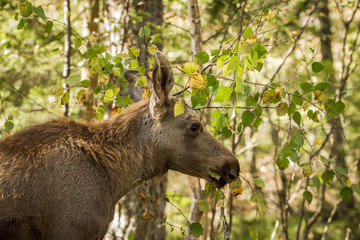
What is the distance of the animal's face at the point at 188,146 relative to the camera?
5062 millimetres

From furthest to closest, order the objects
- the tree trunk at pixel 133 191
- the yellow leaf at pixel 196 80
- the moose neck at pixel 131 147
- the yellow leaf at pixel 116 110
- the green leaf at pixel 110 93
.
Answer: the tree trunk at pixel 133 191, the yellow leaf at pixel 116 110, the moose neck at pixel 131 147, the green leaf at pixel 110 93, the yellow leaf at pixel 196 80

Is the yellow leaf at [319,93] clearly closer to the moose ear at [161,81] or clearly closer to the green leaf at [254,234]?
the moose ear at [161,81]

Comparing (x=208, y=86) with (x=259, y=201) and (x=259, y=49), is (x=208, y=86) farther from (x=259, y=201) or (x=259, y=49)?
(x=259, y=201)

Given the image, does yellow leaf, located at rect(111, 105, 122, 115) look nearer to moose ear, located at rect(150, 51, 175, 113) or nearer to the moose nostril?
moose ear, located at rect(150, 51, 175, 113)

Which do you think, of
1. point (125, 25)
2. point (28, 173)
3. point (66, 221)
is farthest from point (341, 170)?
point (125, 25)

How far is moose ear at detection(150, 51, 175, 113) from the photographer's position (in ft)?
15.0

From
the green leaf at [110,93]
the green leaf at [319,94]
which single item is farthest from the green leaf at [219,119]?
the green leaf at [110,93]

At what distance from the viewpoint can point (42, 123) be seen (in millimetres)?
5285

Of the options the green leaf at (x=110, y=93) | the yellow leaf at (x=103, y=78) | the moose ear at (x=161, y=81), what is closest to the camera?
the moose ear at (x=161, y=81)

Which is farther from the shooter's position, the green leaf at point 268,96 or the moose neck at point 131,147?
the moose neck at point 131,147

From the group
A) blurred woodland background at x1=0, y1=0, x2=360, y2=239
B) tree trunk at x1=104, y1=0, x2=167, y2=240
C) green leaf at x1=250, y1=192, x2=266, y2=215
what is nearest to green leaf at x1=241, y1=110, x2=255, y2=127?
blurred woodland background at x1=0, y1=0, x2=360, y2=239

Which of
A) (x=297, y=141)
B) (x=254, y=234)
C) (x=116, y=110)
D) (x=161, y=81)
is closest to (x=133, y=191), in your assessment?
(x=116, y=110)

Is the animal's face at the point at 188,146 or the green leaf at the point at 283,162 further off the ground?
the animal's face at the point at 188,146

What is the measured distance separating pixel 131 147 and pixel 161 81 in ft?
3.20
